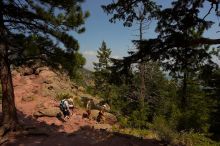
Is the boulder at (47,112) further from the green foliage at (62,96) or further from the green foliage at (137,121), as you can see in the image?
the green foliage at (137,121)

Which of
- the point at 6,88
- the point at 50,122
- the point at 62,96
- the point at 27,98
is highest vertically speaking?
the point at 6,88

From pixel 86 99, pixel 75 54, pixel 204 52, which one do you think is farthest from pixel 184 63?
pixel 86 99

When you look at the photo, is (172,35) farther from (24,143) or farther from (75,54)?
(24,143)

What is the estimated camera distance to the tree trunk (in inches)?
522

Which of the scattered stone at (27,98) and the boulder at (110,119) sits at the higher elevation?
the scattered stone at (27,98)

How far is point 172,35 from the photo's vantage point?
9695 mm

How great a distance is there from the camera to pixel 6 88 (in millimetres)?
13727

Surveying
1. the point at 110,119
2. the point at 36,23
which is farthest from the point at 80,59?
the point at 110,119

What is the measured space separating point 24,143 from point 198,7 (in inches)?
369

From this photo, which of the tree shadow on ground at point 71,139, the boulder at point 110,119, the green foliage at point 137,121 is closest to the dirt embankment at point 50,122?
the tree shadow on ground at point 71,139

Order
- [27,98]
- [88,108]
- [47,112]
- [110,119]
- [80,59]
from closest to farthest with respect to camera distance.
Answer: [80,59]
[47,112]
[110,119]
[88,108]
[27,98]

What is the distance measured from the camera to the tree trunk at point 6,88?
522 inches

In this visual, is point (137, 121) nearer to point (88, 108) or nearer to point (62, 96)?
point (88, 108)

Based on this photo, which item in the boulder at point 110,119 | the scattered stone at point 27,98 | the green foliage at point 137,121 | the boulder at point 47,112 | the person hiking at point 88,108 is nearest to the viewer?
the boulder at point 47,112
